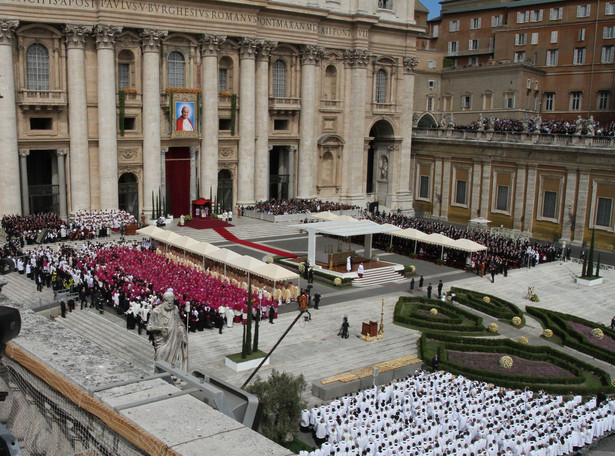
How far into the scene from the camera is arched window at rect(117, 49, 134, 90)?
184 ft

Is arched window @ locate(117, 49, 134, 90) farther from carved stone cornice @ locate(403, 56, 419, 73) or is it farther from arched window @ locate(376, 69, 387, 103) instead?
carved stone cornice @ locate(403, 56, 419, 73)

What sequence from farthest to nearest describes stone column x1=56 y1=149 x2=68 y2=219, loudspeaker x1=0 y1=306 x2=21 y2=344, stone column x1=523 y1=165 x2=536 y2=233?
stone column x1=523 y1=165 x2=536 y2=233 < stone column x1=56 y1=149 x2=68 y2=219 < loudspeaker x1=0 y1=306 x2=21 y2=344

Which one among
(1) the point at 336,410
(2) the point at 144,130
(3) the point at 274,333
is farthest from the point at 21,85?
(1) the point at 336,410

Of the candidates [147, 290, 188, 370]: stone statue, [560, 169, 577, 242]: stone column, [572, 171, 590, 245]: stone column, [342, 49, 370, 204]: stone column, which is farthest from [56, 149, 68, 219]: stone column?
[147, 290, 188, 370]: stone statue

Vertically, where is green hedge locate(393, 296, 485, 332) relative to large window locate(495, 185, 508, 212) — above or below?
below

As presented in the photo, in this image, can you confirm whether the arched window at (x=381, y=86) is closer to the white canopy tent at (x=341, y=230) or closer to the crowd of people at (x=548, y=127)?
the crowd of people at (x=548, y=127)

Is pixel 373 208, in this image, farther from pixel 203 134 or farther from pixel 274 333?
pixel 274 333

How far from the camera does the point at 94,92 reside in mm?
54812

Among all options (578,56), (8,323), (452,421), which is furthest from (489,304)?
(578,56)

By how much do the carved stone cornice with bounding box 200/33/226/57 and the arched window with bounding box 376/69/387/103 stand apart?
63.5 ft

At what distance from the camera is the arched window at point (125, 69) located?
55.9 metres

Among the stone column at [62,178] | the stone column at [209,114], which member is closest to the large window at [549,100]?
the stone column at [209,114]

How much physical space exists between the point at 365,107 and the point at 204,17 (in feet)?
65.1

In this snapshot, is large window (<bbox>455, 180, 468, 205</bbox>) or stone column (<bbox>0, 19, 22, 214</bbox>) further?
large window (<bbox>455, 180, 468, 205</bbox>)
